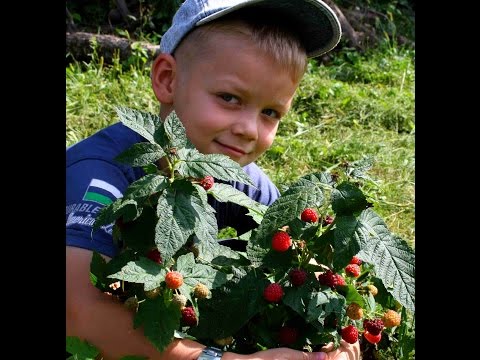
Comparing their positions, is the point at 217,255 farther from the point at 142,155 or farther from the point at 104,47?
the point at 104,47

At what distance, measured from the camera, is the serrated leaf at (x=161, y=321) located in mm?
1400

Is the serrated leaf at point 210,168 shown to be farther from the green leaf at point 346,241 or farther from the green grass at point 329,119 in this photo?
the green grass at point 329,119

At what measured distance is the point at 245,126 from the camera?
2.02m

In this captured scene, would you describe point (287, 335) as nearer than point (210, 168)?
No

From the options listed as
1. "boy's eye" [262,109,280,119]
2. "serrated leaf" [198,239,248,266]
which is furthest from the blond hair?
"serrated leaf" [198,239,248,266]

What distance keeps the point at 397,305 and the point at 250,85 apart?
29.1 inches

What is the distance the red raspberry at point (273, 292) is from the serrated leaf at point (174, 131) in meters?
0.36

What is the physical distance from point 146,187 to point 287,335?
48 centimetres

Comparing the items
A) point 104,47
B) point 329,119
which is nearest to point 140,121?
point 329,119

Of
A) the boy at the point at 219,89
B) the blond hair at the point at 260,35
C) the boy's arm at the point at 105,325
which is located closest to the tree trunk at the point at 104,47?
the boy at the point at 219,89

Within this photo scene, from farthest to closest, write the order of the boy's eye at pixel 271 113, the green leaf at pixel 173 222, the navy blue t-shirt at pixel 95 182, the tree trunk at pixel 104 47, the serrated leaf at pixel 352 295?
the tree trunk at pixel 104 47, the boy's eye at pixel 271 113, the navy blue t-shirt at pixel 95 182, the serrated leaf at pixel 352 295, the green leaf at pixel 173 222

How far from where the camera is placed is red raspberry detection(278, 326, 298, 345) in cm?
157

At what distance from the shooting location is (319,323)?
1.57 m
